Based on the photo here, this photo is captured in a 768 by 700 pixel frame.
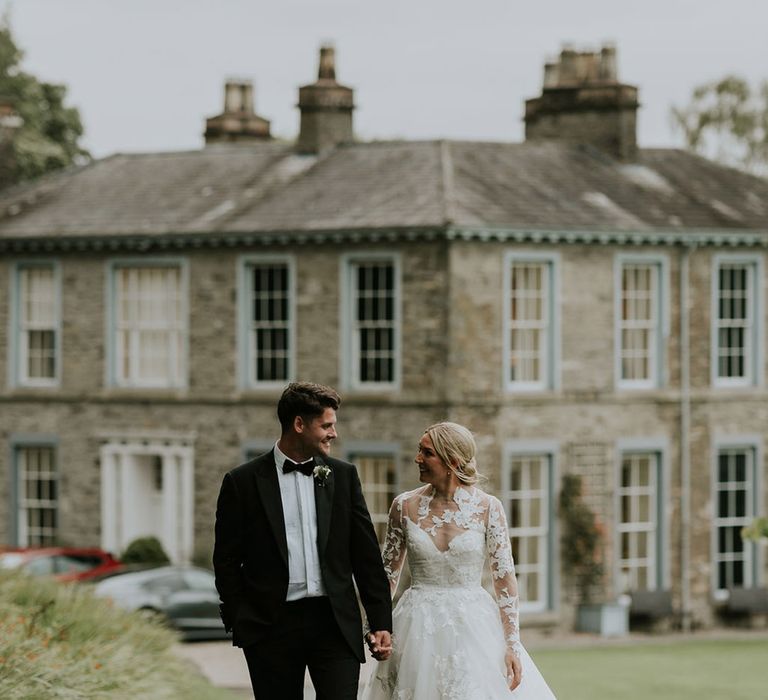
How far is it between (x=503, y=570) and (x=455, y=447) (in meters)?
0.75

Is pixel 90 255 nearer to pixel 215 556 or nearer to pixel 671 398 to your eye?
pixel 671 398

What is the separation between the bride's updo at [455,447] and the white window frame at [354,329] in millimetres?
20348

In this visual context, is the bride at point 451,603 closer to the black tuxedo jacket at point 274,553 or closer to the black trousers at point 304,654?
the black tuxedo jacket at point 274,553

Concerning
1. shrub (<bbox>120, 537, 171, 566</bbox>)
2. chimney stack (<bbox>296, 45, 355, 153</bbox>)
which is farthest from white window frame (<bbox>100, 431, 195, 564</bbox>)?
chimney stack (<bbox>296, 45, 355, 153</bbox>)

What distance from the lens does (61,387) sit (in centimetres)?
3288

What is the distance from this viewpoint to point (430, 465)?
9211 millimetres

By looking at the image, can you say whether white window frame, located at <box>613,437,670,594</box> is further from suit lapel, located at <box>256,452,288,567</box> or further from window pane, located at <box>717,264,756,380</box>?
suit lapel, located at <box>256,452,288,567</box>

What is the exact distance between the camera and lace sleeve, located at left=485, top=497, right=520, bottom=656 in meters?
9.38

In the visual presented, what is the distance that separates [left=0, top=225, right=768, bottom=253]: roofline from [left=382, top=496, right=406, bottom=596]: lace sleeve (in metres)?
19.4

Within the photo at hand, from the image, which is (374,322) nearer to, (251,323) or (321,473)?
(251,323)

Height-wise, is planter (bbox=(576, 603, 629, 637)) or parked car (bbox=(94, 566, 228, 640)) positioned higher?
parked car (bbox=(94, 566, 228, 640))

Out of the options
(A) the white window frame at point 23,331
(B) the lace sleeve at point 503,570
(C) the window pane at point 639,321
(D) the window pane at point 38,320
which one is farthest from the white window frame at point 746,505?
(B) the lace sleeve at point 503,570

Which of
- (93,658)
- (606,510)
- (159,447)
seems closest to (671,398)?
(606,510)

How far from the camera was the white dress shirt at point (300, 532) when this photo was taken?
8.68 meters
